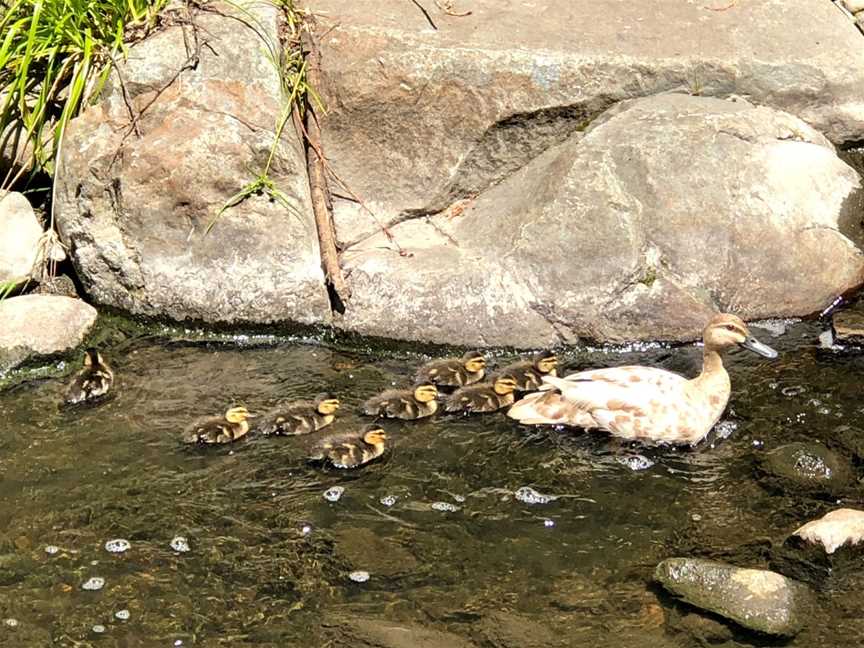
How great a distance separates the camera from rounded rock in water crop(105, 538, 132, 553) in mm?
6020

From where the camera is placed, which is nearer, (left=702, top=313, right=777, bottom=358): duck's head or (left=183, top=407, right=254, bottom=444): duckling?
(left=183, top=407, right=254, bottom=444): duckling

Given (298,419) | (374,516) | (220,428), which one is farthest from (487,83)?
(374,516)

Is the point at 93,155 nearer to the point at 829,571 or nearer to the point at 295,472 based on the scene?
the point at 295,472

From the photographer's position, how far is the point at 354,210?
8773 mm

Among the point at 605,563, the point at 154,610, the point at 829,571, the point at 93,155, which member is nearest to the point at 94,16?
the point at 93,155

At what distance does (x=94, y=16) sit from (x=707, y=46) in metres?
4.23

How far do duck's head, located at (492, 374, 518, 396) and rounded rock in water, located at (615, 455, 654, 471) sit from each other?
748 mm

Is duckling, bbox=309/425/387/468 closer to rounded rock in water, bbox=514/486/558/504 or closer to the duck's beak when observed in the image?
rounded rock in water, bbox=514/486/558/504

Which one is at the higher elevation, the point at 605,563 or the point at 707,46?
the point at 707,46

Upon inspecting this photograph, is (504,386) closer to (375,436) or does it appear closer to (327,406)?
(375,436)

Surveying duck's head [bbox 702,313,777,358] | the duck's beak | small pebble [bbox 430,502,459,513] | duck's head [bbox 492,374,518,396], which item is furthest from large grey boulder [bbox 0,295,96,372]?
the duck's beak

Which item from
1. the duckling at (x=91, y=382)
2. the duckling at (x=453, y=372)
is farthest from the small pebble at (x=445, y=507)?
the duckling at (x=91, y=382)

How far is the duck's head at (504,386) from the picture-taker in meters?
7.19

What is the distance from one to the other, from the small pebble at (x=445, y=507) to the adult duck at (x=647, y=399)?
92 centimetres
